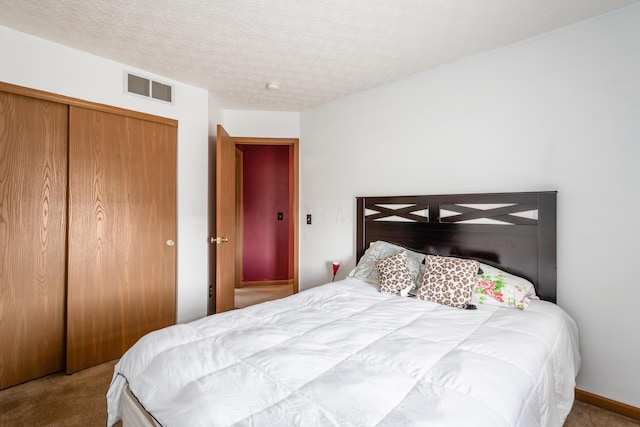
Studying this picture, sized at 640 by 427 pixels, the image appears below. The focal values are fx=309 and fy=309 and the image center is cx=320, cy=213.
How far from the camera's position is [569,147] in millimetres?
1963

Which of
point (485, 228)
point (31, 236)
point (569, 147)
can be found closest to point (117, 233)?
point (31, 236)

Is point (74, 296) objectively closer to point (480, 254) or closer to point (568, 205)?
point (480, 254)

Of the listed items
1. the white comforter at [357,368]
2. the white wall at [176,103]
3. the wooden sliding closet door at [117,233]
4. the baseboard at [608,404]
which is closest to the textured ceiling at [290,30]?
the white wall at [176,103]

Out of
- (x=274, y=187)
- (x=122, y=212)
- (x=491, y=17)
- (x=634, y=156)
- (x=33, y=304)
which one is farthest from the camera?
(x=274, y=187)

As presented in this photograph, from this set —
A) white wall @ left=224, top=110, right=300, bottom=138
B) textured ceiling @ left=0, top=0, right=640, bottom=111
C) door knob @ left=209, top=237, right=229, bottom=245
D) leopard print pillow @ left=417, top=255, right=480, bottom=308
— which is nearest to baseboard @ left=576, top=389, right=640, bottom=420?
leopard print pillow @ left=417, top=255, right=480, bottom=308

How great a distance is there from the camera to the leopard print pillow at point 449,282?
1917 mm

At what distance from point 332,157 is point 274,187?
175 cm

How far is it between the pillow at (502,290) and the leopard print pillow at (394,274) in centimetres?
44

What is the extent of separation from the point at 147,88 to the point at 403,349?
9.30 ft

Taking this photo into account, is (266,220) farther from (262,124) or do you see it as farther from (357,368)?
(357,368)

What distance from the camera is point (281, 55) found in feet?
7.72

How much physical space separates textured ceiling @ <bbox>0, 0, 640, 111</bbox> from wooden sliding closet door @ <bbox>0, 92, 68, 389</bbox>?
2.03 feet

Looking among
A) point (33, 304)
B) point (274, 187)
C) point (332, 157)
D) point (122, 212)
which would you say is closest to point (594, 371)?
point (332, 157)

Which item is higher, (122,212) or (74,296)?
(122,212)
